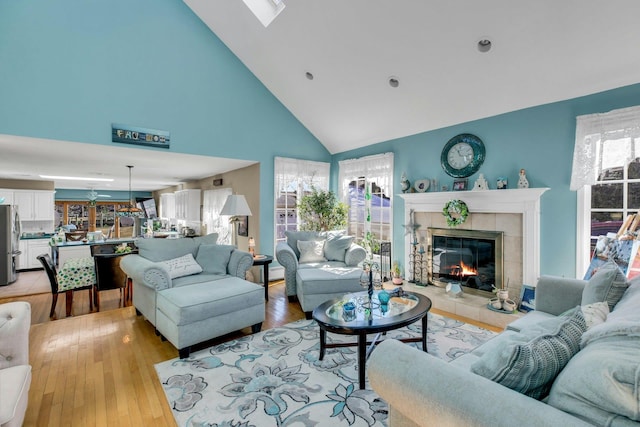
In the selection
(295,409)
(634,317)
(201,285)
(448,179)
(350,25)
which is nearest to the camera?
(634,317)

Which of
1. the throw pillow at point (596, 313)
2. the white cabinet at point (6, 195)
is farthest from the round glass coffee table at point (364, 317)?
the white cabinet at point (6, 195)

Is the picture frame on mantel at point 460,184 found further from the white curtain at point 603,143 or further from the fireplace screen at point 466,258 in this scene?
the white curtain at point 603,143

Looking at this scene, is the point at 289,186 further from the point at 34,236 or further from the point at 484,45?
the point at 34,236

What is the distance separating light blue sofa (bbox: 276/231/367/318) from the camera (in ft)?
11.7

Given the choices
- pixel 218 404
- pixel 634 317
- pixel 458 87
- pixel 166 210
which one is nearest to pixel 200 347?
pixel 218 404

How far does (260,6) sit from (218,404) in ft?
14.2

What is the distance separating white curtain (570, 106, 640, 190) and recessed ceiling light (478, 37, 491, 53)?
3.93 ft

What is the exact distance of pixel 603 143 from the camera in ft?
9.78

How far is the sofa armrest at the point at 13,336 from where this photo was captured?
1.71 meters

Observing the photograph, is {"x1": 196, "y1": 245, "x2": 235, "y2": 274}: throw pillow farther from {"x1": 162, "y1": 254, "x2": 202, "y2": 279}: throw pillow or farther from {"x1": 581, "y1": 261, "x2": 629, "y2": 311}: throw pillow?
{"x1": 581, "y1": 261, "x2": 629, "y2": 311}: throw pillow

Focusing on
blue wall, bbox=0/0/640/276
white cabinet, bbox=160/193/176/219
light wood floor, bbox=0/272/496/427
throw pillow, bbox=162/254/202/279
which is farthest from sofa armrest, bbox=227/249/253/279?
white cabinet, bbox=160/193/176/219

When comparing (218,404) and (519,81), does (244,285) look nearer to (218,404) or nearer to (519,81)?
(218,404)

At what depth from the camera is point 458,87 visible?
11.8ft

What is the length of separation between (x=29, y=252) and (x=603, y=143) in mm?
9913
